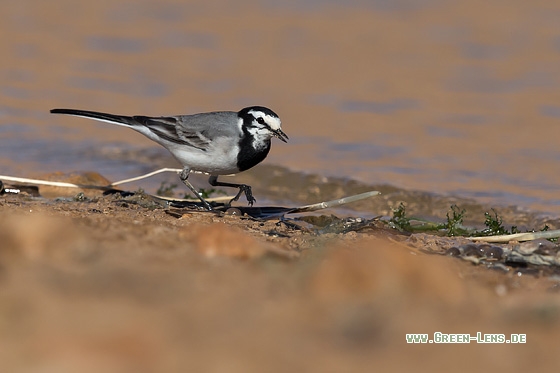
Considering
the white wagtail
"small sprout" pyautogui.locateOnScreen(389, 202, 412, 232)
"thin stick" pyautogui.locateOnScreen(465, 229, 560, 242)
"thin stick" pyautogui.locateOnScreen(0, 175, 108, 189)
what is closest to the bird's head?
the white wagtail

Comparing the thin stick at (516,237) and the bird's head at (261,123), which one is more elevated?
the bird's head at (261,123)

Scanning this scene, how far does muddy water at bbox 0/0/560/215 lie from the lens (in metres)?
14.1

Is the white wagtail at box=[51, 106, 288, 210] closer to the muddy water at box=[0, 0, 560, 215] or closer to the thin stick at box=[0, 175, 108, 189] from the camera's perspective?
the thin stick at box=[0, 175, 108, 189]

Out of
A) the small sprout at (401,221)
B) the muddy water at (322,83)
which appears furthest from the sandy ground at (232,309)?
the muddy water at (322,83)

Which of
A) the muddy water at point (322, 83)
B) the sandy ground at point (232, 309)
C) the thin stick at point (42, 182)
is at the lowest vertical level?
the sandy ground at point (232, 309)

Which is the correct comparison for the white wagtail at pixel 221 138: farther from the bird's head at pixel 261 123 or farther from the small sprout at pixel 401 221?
the small sprout at pixel 401 221

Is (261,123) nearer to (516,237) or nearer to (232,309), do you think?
(516,237)

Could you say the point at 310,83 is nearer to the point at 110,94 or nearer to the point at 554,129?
the point at 110,94

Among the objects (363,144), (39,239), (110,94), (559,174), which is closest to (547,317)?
(39,239)

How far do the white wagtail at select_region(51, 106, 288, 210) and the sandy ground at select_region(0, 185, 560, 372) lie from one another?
3240mm

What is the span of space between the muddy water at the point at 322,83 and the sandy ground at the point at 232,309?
7.49m

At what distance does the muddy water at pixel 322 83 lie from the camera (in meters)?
14.1

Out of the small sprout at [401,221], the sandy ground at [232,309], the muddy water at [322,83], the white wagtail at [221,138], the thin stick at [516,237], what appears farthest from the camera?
the muddy water at [322,83]

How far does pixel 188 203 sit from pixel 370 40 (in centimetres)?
1486
